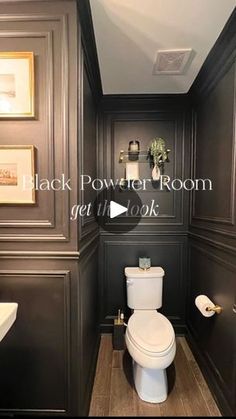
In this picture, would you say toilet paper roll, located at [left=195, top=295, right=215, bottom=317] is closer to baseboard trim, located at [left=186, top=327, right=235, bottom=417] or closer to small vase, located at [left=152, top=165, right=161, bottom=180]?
baseboard trim, located at [left=186, top=327, right=235, bottom=417]

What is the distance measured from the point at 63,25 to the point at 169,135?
1.43m

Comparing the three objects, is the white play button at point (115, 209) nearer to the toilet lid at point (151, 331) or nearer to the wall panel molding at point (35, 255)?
the toilet lid at point (151, 331)

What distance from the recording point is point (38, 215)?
52.9 inches

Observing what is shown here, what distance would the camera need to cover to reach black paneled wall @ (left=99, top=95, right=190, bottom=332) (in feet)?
7.92

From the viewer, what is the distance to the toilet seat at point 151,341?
5.10 ft

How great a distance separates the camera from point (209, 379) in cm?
178

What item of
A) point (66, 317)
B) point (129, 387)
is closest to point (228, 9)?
point (66, 317)

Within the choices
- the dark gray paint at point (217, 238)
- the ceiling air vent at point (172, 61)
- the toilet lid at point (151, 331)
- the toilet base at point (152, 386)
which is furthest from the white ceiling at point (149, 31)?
the toilet base at point (152, 386)

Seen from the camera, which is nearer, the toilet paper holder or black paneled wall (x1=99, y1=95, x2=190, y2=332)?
the toilet paper holder

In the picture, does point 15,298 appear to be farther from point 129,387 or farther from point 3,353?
point 129,387

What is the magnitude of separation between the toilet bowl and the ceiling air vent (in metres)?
2.01

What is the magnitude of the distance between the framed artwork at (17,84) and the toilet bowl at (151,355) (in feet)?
5.25

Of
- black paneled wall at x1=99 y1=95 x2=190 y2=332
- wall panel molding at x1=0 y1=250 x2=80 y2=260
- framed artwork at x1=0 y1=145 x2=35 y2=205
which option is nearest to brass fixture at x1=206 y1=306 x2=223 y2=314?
black paneled wall at x1=99 y1=95 x2=190 y2=332

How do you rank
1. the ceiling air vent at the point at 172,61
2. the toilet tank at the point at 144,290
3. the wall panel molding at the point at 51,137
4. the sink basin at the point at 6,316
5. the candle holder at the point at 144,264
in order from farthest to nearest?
the candle holder at the point at 144,264 → the toilet tank at the point at 144,290 → the ceiling air vent at the point at 172,61 → the wall panel molding at the point at 51,137 → the sink basin at the point at 6,316
